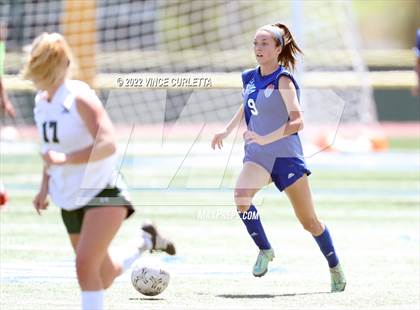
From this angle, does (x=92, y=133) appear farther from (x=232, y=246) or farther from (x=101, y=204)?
(x=232, y=246)

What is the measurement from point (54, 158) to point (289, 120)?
268 cm

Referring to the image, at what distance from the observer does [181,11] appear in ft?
81.2

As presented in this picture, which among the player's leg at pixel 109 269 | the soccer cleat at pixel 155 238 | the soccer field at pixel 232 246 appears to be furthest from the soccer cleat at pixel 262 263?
the player's leg at pixel 109 269

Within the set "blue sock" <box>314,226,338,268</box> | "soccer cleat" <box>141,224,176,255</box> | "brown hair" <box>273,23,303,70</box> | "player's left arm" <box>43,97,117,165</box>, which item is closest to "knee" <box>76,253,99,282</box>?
"player's left arm" <box>43,97,117,165</box>

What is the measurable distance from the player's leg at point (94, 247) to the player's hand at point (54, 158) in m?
0.33

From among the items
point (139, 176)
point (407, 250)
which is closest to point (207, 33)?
point (139, 176)

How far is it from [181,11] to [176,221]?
40.0 ft

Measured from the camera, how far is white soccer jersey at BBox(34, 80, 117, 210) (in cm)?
639

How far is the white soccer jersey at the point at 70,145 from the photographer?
639cm

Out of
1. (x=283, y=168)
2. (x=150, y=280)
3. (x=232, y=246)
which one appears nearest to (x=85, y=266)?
(x=150, y=280)

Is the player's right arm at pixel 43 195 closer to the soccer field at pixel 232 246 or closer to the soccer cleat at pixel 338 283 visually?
the soccer field at pixel 232 246

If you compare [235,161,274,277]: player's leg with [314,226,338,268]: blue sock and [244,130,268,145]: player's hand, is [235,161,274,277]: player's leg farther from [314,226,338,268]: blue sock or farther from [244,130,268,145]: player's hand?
[314,226,338,268]: blue sock

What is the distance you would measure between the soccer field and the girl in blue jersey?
40cm

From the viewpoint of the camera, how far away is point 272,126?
875 cm
